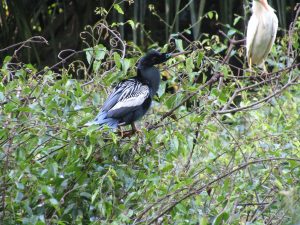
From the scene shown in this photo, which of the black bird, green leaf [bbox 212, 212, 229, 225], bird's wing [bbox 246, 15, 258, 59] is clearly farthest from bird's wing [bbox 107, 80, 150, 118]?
bird's wing [bbox 246, 15, 258, 59]

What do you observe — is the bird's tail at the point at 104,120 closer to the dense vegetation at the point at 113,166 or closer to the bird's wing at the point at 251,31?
the dense vegetation at the point at 113,166

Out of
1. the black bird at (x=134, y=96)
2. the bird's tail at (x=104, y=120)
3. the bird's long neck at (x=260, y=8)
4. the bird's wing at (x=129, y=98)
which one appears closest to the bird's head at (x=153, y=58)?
the black bird at (x=134, y=96)

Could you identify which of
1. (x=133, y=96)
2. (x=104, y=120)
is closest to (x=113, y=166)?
(x=104, y=120)

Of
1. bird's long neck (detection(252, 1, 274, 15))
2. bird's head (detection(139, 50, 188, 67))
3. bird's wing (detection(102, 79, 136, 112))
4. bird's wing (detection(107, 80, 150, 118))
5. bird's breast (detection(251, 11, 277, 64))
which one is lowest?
bird's breast (detection(251, 11, 277, 64))

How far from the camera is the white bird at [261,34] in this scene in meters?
5.62

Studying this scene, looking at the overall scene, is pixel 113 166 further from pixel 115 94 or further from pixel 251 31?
pixel 251 31

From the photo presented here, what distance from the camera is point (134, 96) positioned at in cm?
430

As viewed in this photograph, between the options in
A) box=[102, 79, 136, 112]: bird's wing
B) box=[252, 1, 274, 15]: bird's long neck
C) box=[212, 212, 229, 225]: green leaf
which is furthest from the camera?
box=[252, 1, 274, 15]: bird's long neck

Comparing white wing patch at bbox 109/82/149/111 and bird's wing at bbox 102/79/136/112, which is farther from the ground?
bird's wing at bbox 102/79/136/112

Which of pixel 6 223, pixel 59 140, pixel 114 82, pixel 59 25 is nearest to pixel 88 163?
pixel 59 140

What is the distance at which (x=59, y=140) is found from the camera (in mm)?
3619

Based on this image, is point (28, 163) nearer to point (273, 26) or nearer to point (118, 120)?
point (118, 120)

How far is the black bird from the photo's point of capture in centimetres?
407

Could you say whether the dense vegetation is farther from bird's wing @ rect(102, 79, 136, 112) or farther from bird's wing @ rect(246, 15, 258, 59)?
bird's wing @ rect(246, 15, 258, 59)
